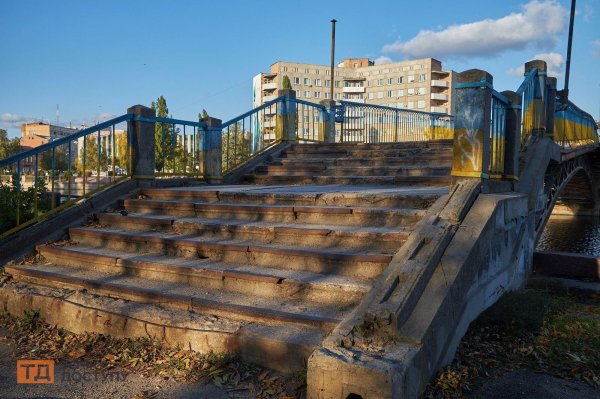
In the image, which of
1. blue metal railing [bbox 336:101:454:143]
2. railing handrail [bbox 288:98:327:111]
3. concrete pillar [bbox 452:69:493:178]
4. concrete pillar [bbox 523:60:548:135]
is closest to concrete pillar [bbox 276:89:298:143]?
railing handrail [bbox 288:98:327:111]

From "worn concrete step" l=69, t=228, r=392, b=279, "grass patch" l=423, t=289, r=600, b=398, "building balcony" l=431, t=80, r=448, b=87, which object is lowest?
"grass patch" l=423, t=289, r=600, b=398

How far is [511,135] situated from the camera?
657 centimetres

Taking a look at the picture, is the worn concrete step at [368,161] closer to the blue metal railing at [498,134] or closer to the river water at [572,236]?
the blue metal railing at [498,134]

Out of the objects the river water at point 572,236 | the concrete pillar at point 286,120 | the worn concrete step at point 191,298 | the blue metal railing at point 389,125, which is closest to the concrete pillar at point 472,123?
the worn concrete step at point 191,298

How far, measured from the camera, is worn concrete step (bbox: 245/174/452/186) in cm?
729

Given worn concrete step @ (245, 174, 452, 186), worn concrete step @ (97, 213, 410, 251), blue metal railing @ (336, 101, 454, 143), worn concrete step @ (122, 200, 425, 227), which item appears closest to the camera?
worn concrete step @ (97, 213, 410, 251)

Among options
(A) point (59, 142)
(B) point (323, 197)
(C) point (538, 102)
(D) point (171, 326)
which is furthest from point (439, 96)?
(D) point (171, 326)

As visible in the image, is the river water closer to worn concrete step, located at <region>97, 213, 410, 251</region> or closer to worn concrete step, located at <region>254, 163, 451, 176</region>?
worn concrete step, located at <region>254, 163, 451, 176</region>

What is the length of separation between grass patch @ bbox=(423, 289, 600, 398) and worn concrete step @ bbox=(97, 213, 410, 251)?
116 cm

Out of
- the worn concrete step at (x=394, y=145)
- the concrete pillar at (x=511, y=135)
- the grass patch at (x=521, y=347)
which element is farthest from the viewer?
the worn concrete step at (x=394, y=145)

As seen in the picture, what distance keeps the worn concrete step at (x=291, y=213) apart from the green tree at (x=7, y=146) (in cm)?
7422

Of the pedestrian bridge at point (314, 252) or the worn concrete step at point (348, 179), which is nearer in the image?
the pedestrian bridge at point (314, 252)

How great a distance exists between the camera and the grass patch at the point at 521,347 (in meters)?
3.40

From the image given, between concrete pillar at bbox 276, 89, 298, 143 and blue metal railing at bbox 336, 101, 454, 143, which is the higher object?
blue metal railing at bbox 336, 101, 454, 143
